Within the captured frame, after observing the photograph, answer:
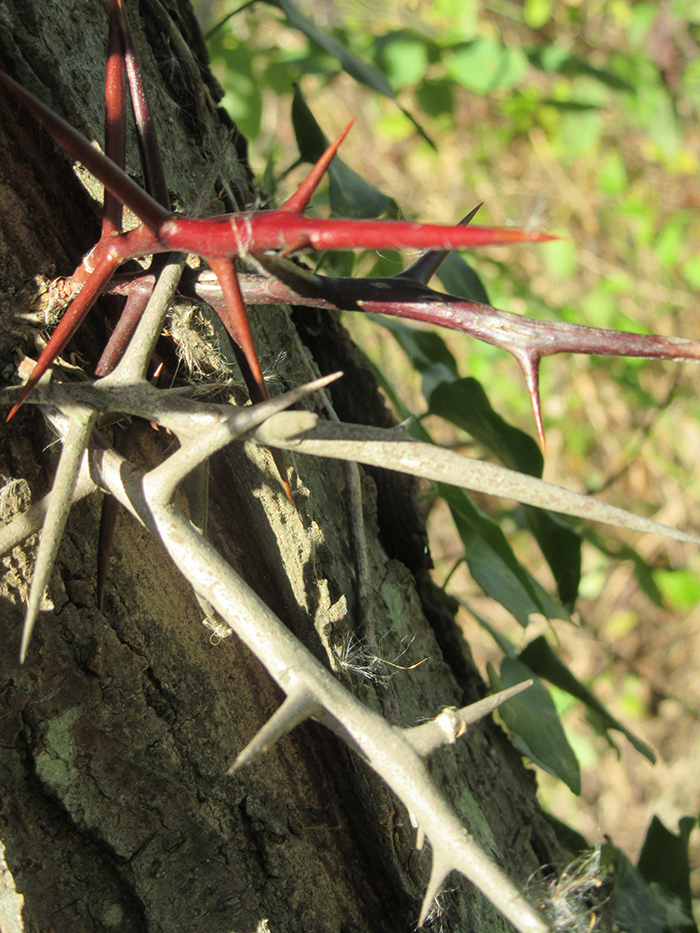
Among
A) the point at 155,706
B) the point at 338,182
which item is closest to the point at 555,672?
the point at 155,706

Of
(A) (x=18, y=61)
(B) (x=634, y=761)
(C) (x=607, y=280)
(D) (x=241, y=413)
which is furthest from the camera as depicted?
(C) (x=607, y=280)

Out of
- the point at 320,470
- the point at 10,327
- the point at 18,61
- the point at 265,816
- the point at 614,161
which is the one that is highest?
the point at 18,61

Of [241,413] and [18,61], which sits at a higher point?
[18,61]

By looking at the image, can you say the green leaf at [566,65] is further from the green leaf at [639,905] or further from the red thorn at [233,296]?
the green leaf at [639,905]

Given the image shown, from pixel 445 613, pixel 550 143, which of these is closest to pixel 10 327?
pixel 445 613

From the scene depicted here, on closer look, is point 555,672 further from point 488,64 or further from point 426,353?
point 488,64

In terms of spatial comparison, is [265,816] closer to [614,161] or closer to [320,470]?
[320,470]

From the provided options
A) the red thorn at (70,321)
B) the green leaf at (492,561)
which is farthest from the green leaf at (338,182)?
the red thorn at (70,321)
